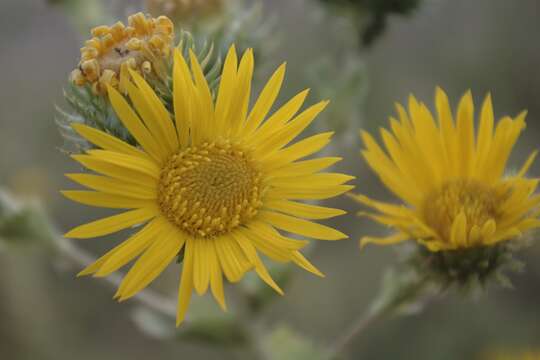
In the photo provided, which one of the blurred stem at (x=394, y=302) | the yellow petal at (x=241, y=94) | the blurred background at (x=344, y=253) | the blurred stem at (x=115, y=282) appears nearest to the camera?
the yellow petal at (x=241, y=94)

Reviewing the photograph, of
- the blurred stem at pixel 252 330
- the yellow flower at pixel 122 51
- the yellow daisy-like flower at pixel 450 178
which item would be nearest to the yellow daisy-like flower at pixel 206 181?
the yellow flower at pixel 122 51

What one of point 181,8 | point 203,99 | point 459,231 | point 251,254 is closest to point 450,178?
point 459,231

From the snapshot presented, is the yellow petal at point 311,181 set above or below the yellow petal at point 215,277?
above

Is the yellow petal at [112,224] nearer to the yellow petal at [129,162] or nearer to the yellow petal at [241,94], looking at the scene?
the yellow petal at [129,162]

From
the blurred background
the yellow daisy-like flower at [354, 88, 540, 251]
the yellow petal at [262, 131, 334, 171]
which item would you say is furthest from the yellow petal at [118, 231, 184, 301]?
the blurred background

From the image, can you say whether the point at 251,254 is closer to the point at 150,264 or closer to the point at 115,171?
the point at 150,264

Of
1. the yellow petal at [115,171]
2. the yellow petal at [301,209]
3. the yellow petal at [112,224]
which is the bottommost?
the yellow petal at [301,209]

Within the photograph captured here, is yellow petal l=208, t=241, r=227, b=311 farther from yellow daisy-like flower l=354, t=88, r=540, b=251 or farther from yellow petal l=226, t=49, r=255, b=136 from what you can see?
yellow daisy-like flower l=354, t=88, r=540, b=251
